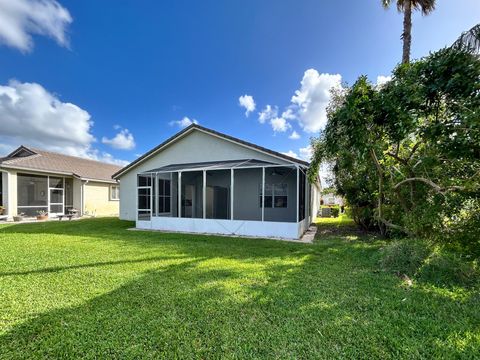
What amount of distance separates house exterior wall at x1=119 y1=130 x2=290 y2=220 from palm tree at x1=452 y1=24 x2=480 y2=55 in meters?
7.08

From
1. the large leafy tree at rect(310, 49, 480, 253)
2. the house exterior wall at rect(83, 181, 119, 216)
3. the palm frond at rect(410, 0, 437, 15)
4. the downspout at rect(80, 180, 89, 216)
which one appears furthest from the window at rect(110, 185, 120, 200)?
the palm frond at rect(410, 0, 437, 15)

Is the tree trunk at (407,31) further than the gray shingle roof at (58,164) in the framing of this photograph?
No

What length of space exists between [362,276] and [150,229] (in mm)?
11265

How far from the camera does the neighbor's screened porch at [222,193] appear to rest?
44.7 ft

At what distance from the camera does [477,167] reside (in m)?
5.91

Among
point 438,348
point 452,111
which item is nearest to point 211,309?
point 438,348

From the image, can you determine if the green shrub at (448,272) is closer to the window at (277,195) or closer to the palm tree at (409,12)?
the window at (277,195)

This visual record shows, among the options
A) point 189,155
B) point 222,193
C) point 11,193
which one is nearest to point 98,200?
point 11,193

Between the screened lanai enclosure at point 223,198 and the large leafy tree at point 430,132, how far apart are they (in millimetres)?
4714

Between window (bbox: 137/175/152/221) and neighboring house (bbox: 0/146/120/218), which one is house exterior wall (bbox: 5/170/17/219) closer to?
neighboring house (bbox: 0/146/120/218)

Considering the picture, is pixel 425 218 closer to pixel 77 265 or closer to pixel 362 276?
pixel 362 276

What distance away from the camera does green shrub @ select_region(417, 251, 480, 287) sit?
A: 5.07 meters

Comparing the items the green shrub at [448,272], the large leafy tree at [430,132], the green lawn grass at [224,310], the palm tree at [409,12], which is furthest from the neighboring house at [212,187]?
the palm tree at [409,12]

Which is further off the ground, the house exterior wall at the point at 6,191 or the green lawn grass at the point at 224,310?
the house exterior wall at the point at 6,191
